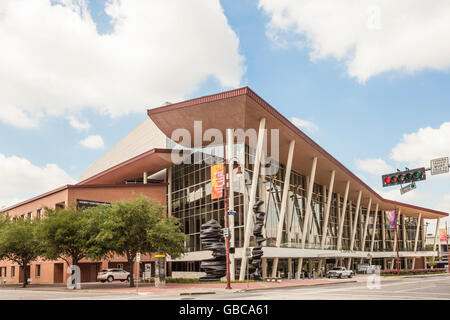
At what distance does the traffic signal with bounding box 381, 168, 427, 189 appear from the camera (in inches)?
830

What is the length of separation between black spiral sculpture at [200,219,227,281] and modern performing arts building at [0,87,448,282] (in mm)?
1149

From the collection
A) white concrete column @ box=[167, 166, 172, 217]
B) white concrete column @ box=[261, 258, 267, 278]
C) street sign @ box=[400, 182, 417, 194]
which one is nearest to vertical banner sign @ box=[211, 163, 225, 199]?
white concrete column @ box=[261, 258, 267, 278]

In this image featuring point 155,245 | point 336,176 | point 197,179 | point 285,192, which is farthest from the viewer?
point 336,176

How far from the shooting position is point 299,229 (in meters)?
59.6

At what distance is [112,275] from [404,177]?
125 feet

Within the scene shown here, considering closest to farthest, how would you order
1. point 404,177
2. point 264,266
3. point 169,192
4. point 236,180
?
point 404,177, point 236,180, point 264,266, point 169,192

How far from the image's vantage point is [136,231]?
3819 centimetres

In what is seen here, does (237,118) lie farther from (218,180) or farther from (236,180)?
(218,180)

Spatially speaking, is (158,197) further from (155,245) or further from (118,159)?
(118,159)

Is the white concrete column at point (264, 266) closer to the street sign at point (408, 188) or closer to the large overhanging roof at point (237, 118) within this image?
the large overhanging roof at point (237, 118)

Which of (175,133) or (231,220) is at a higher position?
(175,133)

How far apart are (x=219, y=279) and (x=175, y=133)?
1745 centimetres

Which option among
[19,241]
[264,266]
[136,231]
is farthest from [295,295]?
[19,241]
